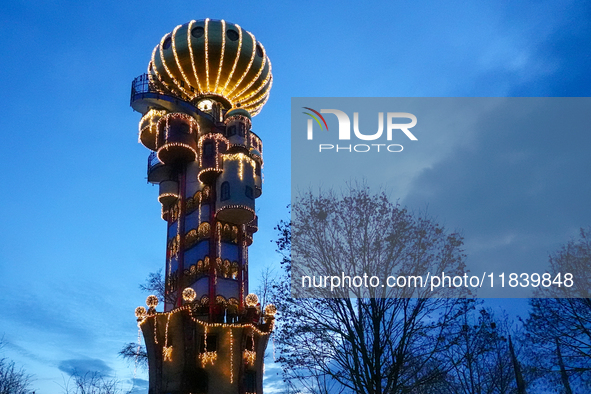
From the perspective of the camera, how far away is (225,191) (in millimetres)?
48844

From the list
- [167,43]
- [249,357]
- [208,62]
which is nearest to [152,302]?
[249,357]

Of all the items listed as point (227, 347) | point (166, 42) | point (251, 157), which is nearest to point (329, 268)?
point (227, 347)

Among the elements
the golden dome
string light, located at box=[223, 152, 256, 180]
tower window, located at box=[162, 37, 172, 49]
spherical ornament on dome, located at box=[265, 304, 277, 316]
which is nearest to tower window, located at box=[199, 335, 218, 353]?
spherical ornament on dome, located at box=[265, 304, 277, 316]

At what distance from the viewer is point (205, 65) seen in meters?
55.1

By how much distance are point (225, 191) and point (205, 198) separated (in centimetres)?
312

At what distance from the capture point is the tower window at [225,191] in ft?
159

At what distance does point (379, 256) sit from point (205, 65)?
4205cm

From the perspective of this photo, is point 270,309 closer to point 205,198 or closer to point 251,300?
point 251,300

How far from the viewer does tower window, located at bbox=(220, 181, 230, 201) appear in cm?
4856

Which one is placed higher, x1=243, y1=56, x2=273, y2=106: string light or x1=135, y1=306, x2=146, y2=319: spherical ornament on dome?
x1=243, y1=56, x2=273, y2=106: string light

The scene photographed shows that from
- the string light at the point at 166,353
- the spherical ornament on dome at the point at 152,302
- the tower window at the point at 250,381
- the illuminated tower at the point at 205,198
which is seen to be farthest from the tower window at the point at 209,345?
the spherical ornament on dome at the point at 152,302

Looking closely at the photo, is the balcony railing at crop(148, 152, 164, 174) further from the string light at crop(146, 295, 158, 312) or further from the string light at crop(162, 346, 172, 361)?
the string light at crop(162, 346, 172, 361)

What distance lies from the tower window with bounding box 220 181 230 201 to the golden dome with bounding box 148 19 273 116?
12798 mm

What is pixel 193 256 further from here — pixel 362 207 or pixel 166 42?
pixel 362 207
